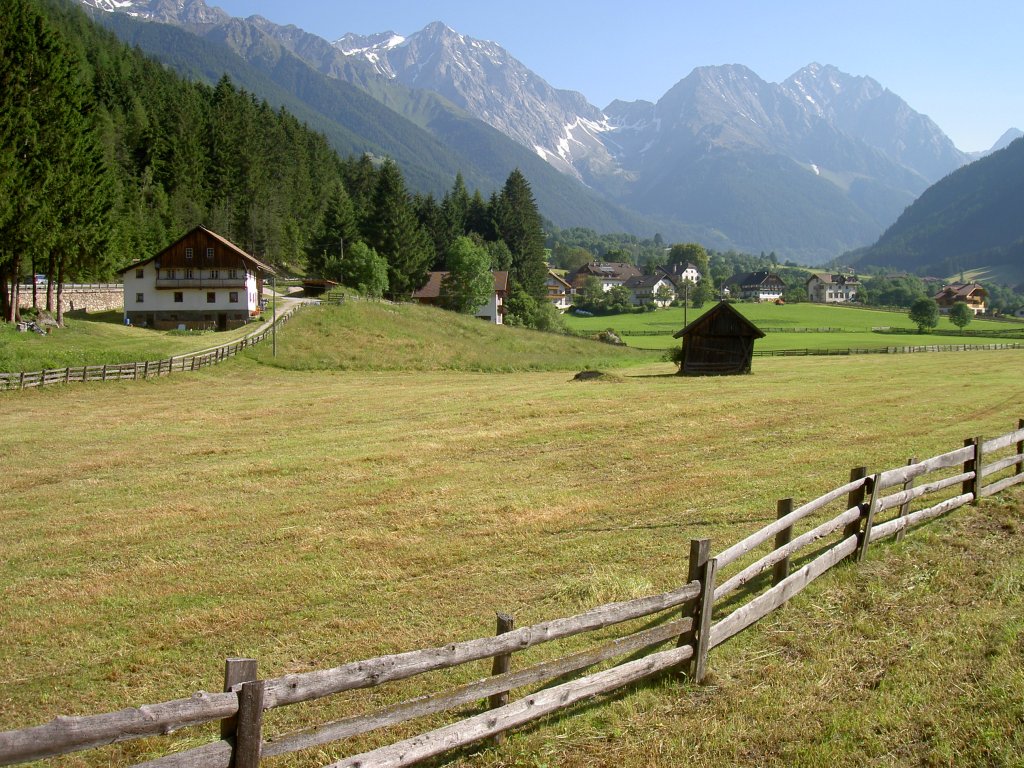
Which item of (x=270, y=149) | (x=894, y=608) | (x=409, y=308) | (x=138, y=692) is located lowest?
(x=138, y=692)

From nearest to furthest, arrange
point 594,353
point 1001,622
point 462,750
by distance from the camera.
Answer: point 462,750
point 1001,622
point 594,353

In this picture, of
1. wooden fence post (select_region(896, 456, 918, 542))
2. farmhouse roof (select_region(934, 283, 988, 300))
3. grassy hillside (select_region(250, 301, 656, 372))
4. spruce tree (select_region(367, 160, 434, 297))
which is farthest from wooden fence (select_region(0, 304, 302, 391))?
farmhouse roof (select_region(934, 283, 988, 300))

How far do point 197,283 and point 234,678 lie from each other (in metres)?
70.6

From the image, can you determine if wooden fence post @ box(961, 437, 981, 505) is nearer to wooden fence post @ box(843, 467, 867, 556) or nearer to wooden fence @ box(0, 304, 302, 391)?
wooden fence post @ box(843, 467, 867, 556)

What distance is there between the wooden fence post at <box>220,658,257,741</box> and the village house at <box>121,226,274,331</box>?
6759cm

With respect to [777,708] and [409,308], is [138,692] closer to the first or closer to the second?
[777,708]

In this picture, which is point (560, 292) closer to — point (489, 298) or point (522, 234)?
point (522, 234)

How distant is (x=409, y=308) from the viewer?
252 ft

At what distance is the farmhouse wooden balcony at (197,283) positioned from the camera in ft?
229

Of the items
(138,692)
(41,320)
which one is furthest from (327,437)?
(41,320)

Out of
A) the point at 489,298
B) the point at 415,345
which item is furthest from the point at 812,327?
the point at 415,345

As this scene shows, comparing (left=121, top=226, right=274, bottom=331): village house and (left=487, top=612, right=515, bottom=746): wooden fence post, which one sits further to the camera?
(left=121, top=226, right=274, bottom=331): village house

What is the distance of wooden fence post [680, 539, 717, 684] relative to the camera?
27.4 feet

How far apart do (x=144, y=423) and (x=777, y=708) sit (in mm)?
27014
